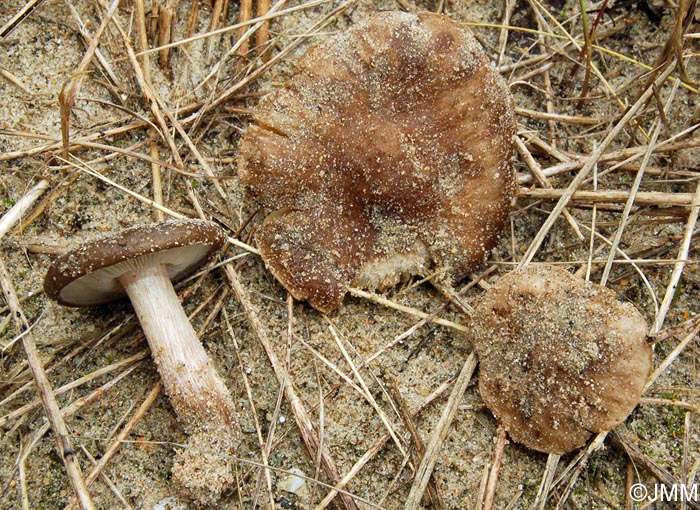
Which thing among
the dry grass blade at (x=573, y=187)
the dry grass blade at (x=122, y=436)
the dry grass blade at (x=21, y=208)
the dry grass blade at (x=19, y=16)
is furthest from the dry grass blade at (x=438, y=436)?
the dry grass blade at (x=19, y=16)

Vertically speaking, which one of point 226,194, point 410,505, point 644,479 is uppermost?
point 226,194

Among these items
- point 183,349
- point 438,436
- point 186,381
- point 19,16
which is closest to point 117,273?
point 183,349

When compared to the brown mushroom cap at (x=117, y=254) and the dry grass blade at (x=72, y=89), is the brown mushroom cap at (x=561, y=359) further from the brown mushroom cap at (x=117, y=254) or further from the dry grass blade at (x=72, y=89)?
the dry grass blade at (x=72, y=89)

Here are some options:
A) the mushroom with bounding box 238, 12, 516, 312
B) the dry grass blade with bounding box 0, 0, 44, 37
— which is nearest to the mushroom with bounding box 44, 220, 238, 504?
the mushroom with bounding box 238, 12, 516, 312

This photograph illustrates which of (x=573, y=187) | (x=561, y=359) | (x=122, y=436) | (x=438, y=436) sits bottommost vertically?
(x=438, y=436)

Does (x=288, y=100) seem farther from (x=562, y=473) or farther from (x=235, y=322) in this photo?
(x=562, y=473)

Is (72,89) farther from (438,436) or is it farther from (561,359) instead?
(561,359)

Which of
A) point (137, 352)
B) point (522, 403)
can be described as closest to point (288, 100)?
point (137, 352)
